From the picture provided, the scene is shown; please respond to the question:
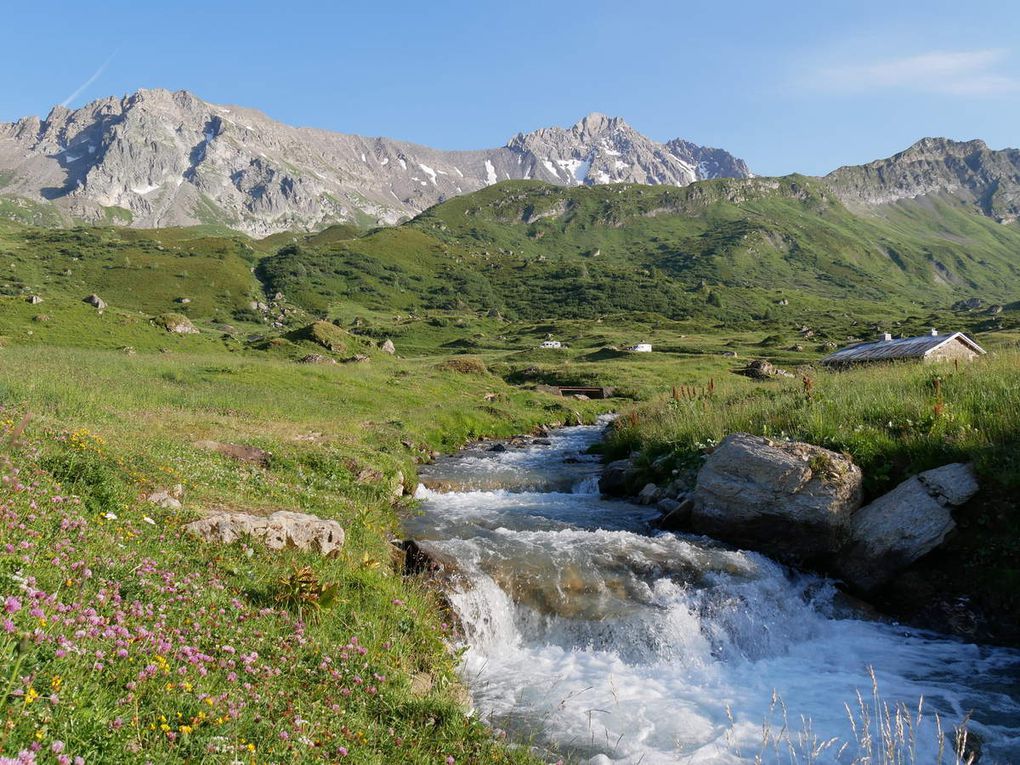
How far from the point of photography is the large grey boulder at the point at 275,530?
32.0 ft

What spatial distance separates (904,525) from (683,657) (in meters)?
6.42

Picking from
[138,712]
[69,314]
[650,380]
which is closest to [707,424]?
[138,712]

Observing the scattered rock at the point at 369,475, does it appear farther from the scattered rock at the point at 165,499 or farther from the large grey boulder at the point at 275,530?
the scattered rock at the point at 165,499

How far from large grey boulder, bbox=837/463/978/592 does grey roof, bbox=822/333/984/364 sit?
31.0 m

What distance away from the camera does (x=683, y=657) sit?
1130cm

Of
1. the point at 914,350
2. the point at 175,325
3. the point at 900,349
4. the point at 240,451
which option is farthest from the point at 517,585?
the point at 175,325

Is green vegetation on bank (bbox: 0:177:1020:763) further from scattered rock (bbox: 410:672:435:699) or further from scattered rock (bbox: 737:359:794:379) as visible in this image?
scattered rock (bbox: 737:359:794:379)

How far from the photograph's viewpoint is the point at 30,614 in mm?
4684


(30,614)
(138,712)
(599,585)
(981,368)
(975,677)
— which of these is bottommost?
(975,677)

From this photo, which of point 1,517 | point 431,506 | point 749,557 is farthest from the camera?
point 431,506

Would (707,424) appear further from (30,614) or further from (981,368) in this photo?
(30,614)

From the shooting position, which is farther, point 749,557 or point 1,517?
point 749,557

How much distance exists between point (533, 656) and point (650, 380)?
Result: 58891mm

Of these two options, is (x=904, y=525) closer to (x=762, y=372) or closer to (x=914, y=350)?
(x=914, y=350)
